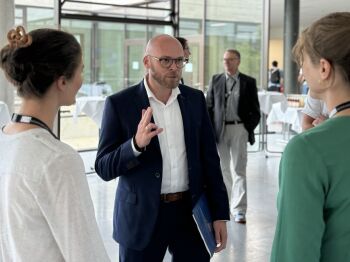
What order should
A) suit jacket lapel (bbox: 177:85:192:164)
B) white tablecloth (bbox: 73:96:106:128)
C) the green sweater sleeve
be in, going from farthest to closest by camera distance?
white tablecloth (bbox: 73:96:106:128) → suit jacket lapel (bbox: 177:85:192:164) → the green sweater sleeve

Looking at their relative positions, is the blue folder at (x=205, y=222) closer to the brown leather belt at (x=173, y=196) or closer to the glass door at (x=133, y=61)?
the brown leather belt at (x=173, y=196)

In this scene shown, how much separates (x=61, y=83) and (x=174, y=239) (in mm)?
1124

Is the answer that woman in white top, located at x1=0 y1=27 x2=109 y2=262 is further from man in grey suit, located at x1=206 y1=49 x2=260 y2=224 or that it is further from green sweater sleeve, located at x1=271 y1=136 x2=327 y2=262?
man in grey suit, located at x1=206 y1=49 x2=260 y2=224

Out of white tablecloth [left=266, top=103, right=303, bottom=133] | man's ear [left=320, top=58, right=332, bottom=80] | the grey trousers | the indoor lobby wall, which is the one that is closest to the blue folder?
man's ear [left=320, top=58, right=332, bottom=80]

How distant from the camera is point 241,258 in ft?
14.3

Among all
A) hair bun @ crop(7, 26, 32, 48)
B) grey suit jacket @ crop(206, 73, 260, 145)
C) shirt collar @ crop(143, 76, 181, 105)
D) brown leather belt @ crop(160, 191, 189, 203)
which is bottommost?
brown leather belt @ crop(160, 191, 189, 203)

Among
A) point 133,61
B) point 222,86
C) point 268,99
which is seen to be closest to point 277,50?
point 268,99

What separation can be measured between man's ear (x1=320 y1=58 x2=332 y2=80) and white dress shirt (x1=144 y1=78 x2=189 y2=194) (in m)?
1.13

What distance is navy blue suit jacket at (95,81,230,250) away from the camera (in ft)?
7.38

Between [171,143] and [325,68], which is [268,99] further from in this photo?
[325,68]

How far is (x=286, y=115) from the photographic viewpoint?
30.0 ft

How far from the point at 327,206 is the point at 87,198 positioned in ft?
1.93

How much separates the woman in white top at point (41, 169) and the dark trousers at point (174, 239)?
0.85 m

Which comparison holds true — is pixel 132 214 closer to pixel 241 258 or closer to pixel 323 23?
pixel 323 23
